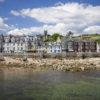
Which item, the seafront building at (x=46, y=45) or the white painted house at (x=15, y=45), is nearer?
the seafront building at (x=46, y=45)

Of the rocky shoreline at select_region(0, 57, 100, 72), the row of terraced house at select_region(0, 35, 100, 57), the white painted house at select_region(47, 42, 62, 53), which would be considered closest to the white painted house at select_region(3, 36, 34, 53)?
the row of terraced house at select_region(0, 35, 100, 57)

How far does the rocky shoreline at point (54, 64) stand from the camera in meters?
82.4

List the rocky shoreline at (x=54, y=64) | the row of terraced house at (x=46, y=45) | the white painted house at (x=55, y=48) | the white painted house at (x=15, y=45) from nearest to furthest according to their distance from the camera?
the rocky shoreline at (x=54, y=64) < the white painted house at (x=55, y=48) < the row of terraced house at (x=46, y=45) < the white painted house at (x=15, y=45)

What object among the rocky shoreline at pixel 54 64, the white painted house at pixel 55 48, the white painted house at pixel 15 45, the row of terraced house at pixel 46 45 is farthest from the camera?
the white painted house at pixel 15 45

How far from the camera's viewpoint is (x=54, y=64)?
88312 millimetres

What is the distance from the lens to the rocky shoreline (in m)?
82.4

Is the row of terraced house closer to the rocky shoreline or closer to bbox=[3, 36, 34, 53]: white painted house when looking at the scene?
bbox=[3, 36, 34, 53]: white painted house

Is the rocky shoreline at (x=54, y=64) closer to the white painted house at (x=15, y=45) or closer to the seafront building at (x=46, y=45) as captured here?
the seafront building at (x=46, y=45)

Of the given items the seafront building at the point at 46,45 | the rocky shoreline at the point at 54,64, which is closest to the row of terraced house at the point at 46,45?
the seafront building at the point at 46,45

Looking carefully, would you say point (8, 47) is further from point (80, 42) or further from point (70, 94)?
point (70, 94)

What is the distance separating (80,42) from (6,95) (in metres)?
106

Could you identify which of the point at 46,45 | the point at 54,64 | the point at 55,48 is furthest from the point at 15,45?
the point at 54,64

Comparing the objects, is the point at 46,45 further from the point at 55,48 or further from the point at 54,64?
the point at 54,64

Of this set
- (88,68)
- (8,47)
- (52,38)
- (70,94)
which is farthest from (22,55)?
(52,38)
